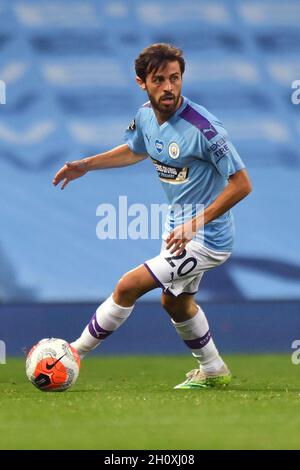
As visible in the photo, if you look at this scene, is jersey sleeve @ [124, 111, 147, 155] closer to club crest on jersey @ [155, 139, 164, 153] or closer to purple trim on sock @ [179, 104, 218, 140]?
club crest on jersey @ [155, 139, 164, 153]

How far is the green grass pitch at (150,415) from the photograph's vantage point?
14.8 ft

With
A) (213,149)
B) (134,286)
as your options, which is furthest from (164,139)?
(134,286)

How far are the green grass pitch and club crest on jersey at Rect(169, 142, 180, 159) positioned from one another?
1.23m

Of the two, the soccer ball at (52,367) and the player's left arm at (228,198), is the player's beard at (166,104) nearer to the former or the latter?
the player's left arm at (228,198)

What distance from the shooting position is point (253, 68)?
1039 cm

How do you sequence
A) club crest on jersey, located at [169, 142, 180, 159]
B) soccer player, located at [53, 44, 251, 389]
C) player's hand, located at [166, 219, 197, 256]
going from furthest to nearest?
club crest on jersey, located at [169, 142, 180, 159] < soccer player, located at [53, 44, 251, 389] < player's hand, located at [166, 219, 197, 256]

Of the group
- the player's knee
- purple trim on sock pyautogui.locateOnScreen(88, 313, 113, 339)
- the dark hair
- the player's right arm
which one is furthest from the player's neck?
purple trim on sock pyautogui.locateOnScreen(88, 313, 113, 339)

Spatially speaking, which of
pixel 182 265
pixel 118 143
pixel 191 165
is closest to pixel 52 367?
pixel 182 265

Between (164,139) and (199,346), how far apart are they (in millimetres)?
1140

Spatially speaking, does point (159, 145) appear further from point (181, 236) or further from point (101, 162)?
point (181, 236)

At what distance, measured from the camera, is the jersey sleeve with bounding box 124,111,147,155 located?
700cm

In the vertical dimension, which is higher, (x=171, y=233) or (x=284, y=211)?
(x=284, y=211)

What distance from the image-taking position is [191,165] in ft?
21.7
